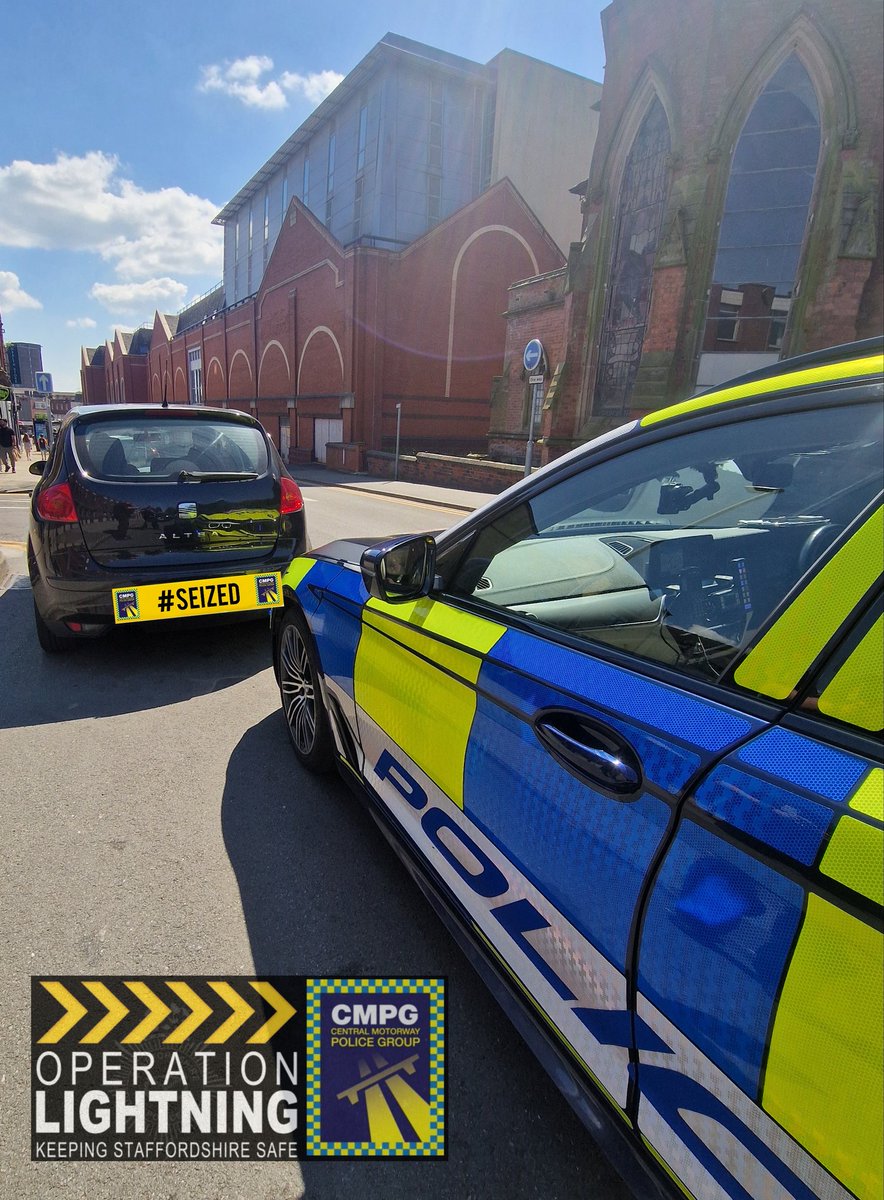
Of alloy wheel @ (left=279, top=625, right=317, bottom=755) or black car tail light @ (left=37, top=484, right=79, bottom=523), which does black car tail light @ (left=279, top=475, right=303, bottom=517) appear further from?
alloy wheel @ (left=279, top=625, right=317, bottom=755)

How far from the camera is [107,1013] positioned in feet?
5.85

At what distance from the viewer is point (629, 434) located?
1510 mm

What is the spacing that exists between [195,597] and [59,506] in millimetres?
916

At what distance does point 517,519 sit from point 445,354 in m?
29.3

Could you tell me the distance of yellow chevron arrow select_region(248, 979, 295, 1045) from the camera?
174 centimetres

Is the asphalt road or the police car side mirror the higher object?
the police car side mirror

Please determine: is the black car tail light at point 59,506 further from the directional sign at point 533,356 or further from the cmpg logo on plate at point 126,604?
the directional sign at point 533,356

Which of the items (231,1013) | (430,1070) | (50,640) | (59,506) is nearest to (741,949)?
(430,1070)

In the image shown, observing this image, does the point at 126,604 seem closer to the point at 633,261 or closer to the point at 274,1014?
the point at 274,1014

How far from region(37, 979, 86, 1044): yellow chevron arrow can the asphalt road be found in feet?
0.17

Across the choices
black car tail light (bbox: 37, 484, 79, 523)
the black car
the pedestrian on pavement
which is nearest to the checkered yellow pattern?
the black car

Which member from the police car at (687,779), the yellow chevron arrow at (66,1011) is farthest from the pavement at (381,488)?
the police car at (687,779)

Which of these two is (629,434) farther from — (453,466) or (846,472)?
(453,466)

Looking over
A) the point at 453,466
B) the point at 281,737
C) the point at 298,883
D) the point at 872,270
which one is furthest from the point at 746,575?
the point at 453,466
